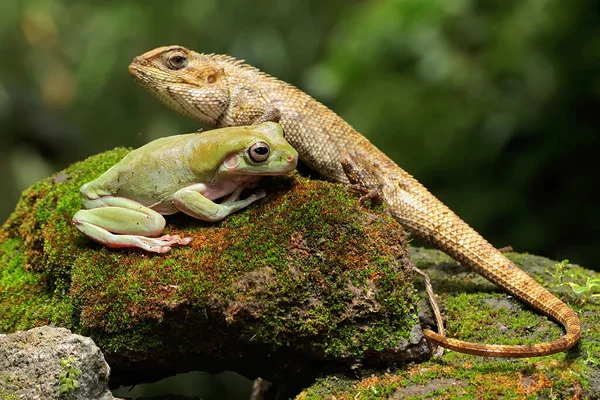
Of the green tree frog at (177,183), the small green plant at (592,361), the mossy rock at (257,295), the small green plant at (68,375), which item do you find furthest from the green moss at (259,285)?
the small green plant at (592,361)

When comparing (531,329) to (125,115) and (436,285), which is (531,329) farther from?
(125,115)

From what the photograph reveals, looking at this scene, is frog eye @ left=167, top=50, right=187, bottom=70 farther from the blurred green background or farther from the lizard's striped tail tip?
the lizard's striped tail tip

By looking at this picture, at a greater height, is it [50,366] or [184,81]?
[184,81]

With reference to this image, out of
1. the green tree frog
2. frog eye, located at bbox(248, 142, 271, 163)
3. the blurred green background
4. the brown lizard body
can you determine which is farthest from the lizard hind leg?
the blurred green background

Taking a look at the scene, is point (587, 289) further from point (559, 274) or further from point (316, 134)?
point (316, 134)

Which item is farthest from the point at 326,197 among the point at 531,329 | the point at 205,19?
the point at 205,19

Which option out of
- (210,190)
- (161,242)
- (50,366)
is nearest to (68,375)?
(50,366)
